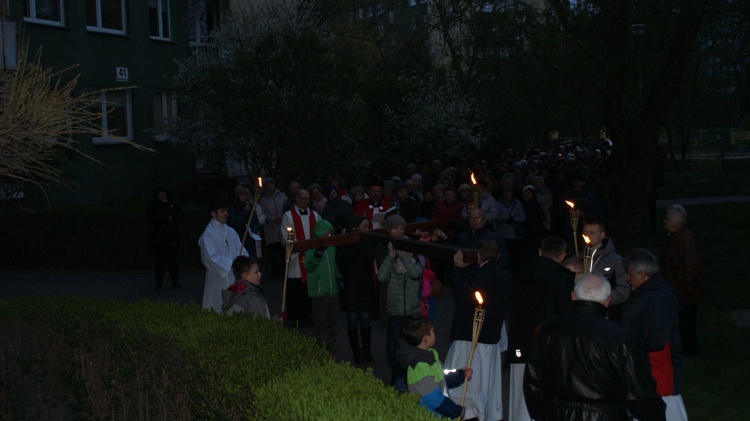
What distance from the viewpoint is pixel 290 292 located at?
13789 mm

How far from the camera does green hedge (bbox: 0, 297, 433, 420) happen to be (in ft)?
19.9

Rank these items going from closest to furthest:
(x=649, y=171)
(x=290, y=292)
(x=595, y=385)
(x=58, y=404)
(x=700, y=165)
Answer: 1. (x=595, y=385)
2. (x=58, y=404)
3. (x=290, y=292)
4. (x=649, y=171)
5. (x=700, y=165)

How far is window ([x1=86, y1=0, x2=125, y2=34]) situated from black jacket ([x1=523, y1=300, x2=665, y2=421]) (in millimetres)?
22606

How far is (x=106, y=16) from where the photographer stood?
89.6ft

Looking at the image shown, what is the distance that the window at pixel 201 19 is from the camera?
31555 millimetres

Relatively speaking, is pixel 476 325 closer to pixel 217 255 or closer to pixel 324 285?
pixel 324 285

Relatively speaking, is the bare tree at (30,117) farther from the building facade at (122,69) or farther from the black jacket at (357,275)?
the building facade at (122,69)

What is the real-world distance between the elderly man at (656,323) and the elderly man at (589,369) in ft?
3.51

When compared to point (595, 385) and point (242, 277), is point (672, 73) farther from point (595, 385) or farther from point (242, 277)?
point (595, 385)

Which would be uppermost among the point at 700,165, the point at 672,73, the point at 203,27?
the point at 203,27

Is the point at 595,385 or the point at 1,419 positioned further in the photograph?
the point at 1,419

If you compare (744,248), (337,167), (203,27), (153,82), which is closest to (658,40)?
(744,248)

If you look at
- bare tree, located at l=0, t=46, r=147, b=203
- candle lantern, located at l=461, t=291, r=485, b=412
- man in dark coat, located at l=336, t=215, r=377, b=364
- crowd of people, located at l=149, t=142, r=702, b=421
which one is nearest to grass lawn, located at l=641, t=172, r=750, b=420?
crowd of people, located at l=149, t=142, r=702, b=421

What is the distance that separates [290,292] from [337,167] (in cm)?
922
